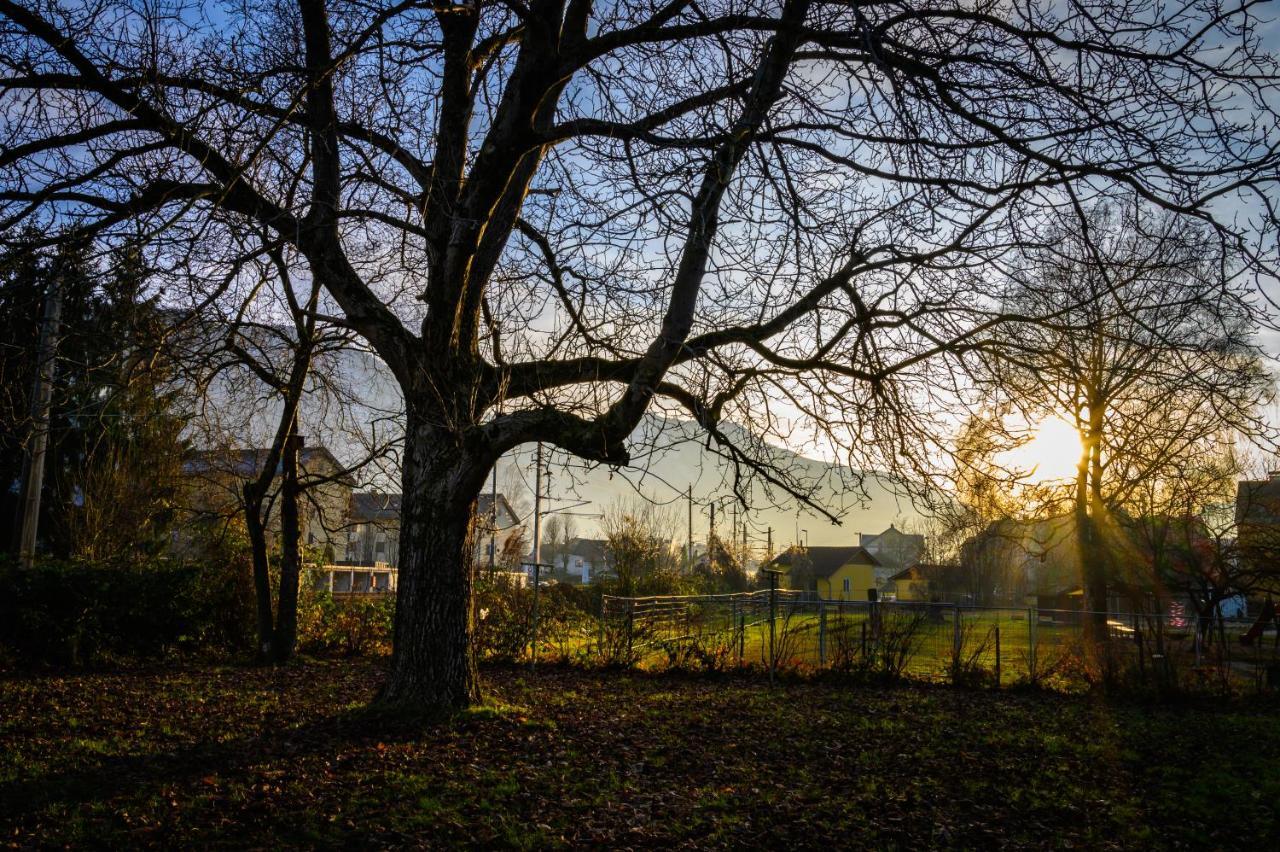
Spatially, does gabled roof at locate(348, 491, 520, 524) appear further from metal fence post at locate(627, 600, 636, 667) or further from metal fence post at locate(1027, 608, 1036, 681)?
metal fence post at locate(1027, 608, 1036, 681)

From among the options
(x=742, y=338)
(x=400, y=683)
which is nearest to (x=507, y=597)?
(x=400, y=683)

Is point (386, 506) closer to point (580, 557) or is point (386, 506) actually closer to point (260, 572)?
point (260, 572)

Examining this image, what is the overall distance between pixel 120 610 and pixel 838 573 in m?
65.9

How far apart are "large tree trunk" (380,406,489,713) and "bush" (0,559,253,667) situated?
7543mm

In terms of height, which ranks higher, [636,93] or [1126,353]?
[636,93]

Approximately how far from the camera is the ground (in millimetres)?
4988

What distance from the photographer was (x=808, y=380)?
7402mm

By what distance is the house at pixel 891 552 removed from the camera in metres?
73.2

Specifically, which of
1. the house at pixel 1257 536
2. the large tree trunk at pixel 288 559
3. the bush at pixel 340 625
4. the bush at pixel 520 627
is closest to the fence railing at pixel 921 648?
the bush at pixel 520 627

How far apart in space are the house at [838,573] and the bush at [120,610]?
184 ft

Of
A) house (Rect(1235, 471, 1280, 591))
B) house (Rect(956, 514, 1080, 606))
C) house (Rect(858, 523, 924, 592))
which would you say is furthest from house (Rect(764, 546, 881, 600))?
house (Rect(1235, 471, 1280, 591))

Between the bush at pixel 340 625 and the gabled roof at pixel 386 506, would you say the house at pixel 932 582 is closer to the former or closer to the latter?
the gabled roof at pixel 386 506

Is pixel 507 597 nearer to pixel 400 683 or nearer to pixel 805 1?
pixel 400 683

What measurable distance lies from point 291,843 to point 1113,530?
23.1m
